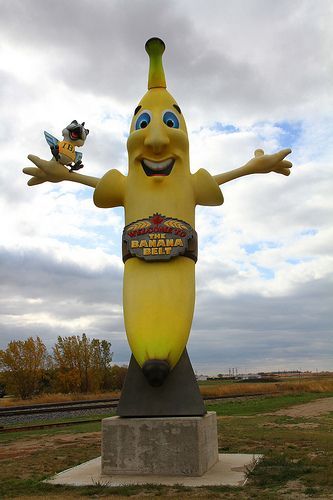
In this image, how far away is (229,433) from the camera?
12328 mm

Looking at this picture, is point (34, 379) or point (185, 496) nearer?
point (185, 496)

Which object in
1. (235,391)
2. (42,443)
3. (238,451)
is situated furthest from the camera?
(235,391)

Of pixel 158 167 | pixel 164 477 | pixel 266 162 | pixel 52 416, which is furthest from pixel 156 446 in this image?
pixel 52 416

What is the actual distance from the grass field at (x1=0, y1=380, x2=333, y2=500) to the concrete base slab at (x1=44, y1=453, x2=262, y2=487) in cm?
20

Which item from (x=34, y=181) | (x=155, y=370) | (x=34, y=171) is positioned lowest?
(x=155, y=370)

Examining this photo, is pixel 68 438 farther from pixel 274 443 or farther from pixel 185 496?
pixel 185 496

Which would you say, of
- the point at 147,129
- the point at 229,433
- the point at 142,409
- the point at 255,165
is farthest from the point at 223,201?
the point at 229,433

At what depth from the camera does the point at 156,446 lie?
725 centimetres

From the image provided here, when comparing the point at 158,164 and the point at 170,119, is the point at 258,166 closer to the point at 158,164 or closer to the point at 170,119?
the point at 170,119

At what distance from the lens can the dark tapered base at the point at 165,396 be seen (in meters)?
7.63

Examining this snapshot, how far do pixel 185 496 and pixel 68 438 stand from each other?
6.92 meters

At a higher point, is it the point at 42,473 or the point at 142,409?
the point at 142,409

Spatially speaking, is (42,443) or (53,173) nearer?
(53,173)

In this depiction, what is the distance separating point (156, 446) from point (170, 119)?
5.31m
